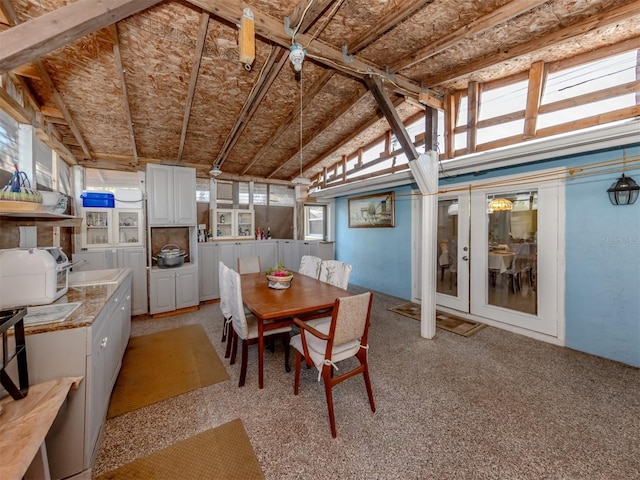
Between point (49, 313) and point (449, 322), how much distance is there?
422 centimetres

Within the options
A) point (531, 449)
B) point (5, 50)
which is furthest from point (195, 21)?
point (531, 449)

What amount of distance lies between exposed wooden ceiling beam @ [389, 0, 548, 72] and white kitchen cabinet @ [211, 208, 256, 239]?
407 cm

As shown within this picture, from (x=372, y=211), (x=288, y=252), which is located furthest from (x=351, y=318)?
(x=288, y=252)

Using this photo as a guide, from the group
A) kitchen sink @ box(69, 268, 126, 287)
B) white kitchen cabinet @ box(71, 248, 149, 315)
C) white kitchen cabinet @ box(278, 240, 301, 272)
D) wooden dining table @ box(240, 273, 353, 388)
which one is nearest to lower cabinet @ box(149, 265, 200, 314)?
white kitchen cabinet @ box(71, 248, 149, 315)

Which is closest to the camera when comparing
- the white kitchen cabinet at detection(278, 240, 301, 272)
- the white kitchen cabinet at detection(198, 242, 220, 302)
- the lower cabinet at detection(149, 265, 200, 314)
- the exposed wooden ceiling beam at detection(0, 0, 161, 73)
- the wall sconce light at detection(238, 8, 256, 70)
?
the exposed wooden ceiling beam at detection(0, 0, 161, 73)

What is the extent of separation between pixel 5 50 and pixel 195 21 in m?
1.41

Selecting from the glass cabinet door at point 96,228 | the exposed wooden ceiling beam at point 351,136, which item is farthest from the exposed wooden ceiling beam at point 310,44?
the glass cabinet door at point 96,228

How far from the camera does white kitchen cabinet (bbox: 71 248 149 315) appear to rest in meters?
3.74

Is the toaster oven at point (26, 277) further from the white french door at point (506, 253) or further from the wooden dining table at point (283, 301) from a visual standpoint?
the white french door at point (506, 253)

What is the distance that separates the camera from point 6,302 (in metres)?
1.60

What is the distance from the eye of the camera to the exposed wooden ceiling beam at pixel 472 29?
2027mm

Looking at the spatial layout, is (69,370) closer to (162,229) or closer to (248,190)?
(162,229)

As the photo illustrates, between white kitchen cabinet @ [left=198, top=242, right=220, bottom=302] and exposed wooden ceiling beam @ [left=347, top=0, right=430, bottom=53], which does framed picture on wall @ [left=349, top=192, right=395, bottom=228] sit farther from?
white kitchen cabinet @ [left=198, top=242, right=220, bottom=302]

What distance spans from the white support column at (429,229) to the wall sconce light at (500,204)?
41.4 inches
